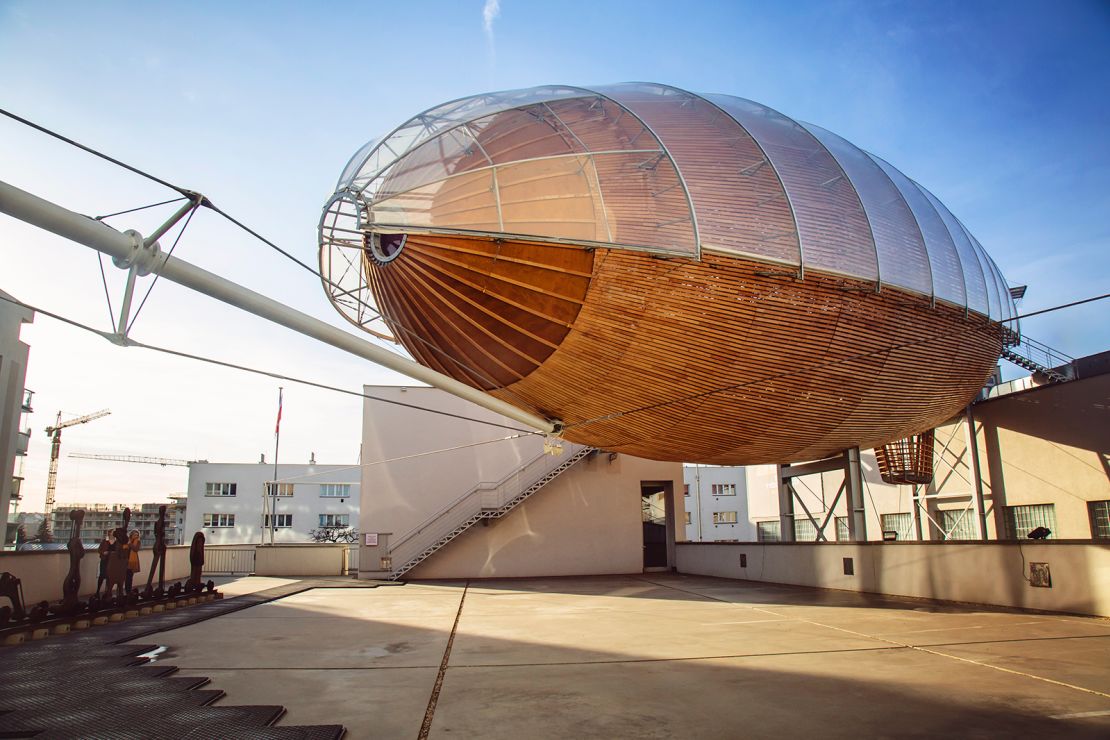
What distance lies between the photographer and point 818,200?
1244 cm

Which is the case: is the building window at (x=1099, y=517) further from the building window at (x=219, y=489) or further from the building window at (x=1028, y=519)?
the building window at (x=219, y=489)

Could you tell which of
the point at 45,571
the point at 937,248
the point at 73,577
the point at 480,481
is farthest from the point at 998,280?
the point at 45,571

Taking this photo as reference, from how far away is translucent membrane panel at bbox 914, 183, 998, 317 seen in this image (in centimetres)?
1476

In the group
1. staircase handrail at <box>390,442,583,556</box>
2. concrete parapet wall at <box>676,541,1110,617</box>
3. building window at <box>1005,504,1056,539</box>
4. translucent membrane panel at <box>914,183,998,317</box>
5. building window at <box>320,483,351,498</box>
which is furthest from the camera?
building window at <box>320,483,351,498</box>

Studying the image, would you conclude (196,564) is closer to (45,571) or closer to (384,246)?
(45,571)

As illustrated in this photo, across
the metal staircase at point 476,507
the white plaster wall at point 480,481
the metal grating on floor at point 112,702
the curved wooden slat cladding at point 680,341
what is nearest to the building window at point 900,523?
the white plaster wall at point 480,481

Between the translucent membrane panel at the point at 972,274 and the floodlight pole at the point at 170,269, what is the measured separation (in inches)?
468

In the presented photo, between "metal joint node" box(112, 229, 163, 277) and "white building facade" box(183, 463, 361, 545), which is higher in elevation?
"metal joint node" box(112, 229, 163, 277)

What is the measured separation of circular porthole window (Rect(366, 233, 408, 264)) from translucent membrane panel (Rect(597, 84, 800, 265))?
15.4 ft

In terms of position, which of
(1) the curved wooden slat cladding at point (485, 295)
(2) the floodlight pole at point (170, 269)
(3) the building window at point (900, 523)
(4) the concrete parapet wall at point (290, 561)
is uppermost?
(1) the curved wooden slat cladding at point (485, 295)

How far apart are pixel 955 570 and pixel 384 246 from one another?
557 inches

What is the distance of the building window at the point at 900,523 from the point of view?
27594 millimetres

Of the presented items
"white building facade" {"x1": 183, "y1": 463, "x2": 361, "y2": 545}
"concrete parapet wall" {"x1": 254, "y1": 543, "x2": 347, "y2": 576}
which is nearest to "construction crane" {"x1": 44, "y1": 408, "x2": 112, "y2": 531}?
"white building facade" {"x1": 183, "y1": 463, "x2": 361, "y2": 545}

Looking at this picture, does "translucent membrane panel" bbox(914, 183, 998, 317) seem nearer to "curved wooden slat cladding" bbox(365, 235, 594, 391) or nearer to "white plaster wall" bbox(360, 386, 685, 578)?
"curved wooden slat cladding" bbox(365, 235, 594, 391)
